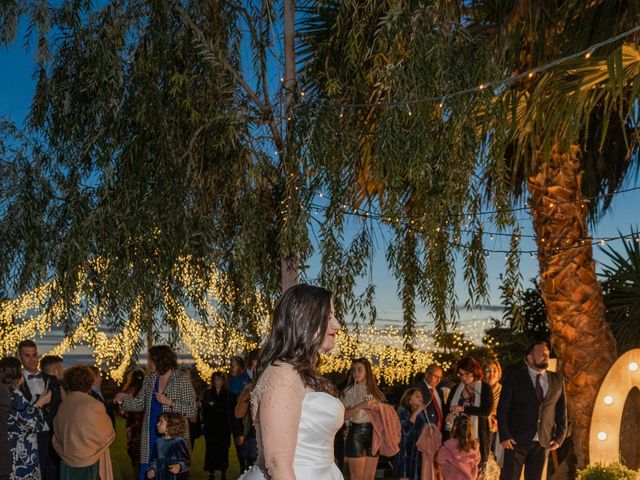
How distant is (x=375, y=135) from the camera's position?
6.91m

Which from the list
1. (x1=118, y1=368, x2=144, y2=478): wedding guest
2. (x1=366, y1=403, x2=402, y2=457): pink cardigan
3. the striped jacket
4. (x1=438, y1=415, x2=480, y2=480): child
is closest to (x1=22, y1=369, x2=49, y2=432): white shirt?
the striped jacket

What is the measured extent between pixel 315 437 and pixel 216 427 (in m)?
10.1

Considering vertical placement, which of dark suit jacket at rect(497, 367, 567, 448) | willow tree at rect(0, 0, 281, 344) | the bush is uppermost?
willow tree at rect(0, 0, 281, 344)

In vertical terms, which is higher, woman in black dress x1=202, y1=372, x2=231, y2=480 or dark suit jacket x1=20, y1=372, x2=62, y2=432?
dark suit jacket x1=20, y1=372, x2=62, y2=432

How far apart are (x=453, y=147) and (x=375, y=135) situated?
0.63m

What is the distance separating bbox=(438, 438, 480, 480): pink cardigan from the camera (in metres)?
10.1

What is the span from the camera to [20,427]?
29.1ft

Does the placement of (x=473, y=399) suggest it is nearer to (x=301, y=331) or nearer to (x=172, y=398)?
(x=172, y=398)

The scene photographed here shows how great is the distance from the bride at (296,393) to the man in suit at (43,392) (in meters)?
5.71

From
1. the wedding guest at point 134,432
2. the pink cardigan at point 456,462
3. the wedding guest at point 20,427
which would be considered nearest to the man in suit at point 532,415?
the pink cardigan at point 456,462

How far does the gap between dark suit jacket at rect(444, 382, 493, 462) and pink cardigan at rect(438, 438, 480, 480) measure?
0.63 meters

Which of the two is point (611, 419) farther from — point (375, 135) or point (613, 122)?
point (613, 122)

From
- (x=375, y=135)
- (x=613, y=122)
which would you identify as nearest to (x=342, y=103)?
(x=375, y=135)

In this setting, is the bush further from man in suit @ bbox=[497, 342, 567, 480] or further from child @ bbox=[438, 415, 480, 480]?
child @ bbox=[438, 415, 480, 480]
